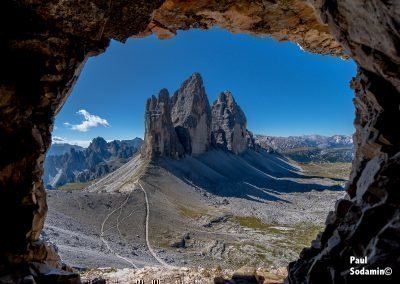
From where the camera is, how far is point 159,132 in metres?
138

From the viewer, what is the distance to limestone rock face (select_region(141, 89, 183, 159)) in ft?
443

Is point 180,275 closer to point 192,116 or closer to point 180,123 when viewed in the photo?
point 180,123

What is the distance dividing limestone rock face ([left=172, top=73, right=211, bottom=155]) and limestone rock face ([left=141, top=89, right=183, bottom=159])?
1515cm

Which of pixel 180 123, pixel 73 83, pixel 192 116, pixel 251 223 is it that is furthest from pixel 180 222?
pixel 192 116

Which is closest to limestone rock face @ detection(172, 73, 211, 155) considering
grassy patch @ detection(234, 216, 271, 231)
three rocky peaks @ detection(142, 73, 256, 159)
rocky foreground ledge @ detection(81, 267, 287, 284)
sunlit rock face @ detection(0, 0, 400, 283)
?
three rocky peaks @ detection(142, 73, 256, 159)

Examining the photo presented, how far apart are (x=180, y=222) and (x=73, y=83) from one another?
65.6 metres

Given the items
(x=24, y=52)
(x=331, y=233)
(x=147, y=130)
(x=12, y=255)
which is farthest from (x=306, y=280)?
(x=147, y=130)

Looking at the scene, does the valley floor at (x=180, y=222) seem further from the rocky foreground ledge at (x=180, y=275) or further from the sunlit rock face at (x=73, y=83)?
the sunlit rock face at (x=73, y=83)

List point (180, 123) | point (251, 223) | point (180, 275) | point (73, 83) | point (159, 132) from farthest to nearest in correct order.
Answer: point (180, 123), point (159, 132), point (251, 223), point (180, 275), point (73, 83)

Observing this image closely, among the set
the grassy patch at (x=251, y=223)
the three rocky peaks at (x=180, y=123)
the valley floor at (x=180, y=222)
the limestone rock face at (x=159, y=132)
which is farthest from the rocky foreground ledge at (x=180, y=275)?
the three rocky peaks at (x=180, y=123)

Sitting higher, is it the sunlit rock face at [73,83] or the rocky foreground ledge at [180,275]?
the sunlit rock face at [73,83]

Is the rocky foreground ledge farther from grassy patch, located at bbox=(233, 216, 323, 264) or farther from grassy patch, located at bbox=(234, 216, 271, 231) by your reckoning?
grassy patch, located at bbox=(234, 216, 271, 231)

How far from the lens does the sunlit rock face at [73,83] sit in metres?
10.5

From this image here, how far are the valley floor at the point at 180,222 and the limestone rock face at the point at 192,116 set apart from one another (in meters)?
26.9
